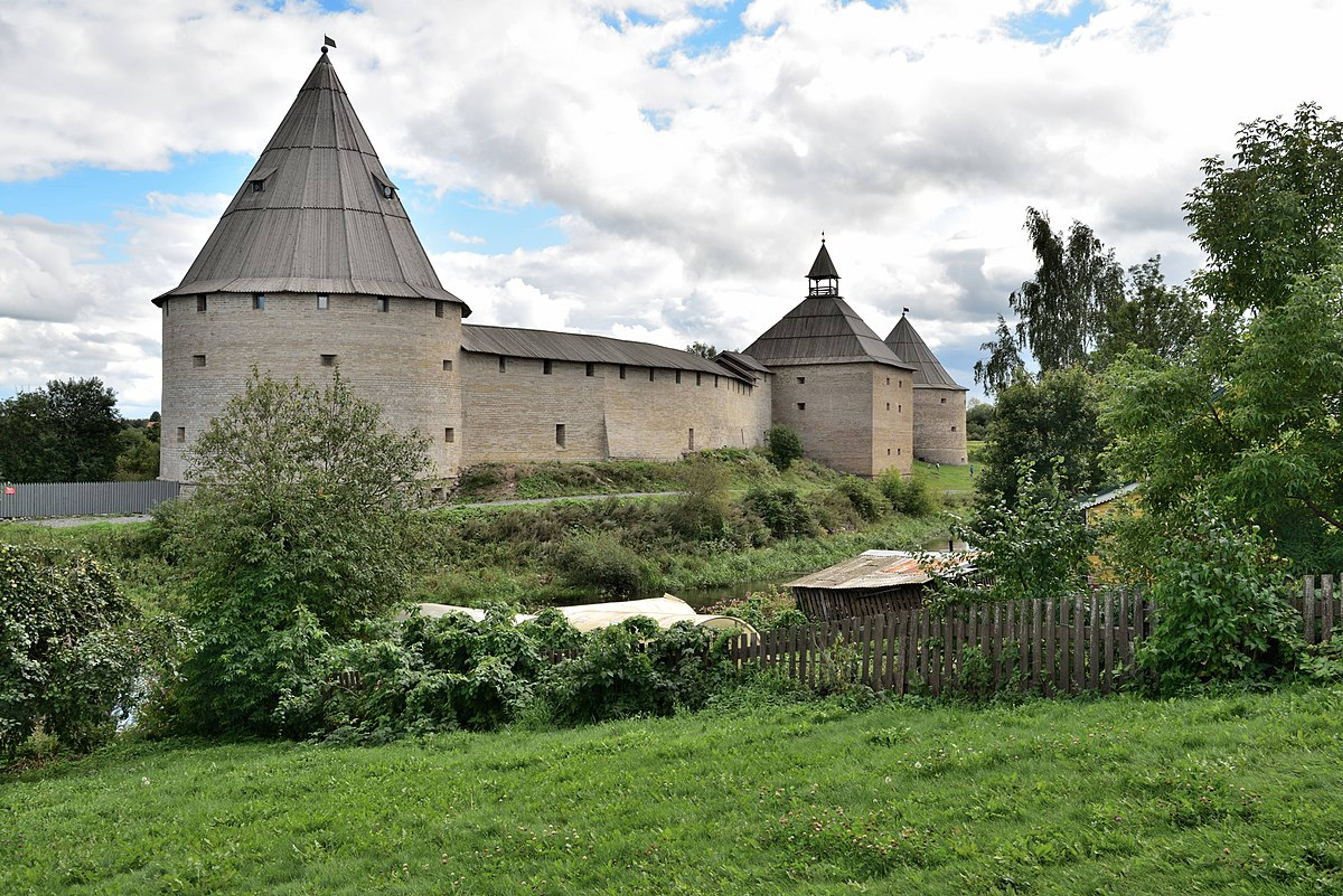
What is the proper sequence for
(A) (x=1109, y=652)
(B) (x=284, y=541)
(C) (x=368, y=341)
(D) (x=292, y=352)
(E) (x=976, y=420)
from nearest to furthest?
(A) (x=1109, y=652)
(B) (x=284, y=541)
(D) (x=292, y=352)
(C) (x=368, y=341)
(E) (x=976, y=420)

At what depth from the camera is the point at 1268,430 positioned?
8.84 m

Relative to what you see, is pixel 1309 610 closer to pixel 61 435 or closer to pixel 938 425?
pixel 61 435

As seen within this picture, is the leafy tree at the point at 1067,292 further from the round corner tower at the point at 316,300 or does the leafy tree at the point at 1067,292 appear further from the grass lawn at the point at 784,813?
the grass lawn at the point at 784,813

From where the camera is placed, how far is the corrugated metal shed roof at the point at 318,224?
28.2m

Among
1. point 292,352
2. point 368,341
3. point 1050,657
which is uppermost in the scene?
point 368,341

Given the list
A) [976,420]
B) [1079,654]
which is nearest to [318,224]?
[1079,654]

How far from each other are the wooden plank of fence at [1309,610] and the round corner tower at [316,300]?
25141 mm

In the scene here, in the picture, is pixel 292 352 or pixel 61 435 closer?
pixel 292 352

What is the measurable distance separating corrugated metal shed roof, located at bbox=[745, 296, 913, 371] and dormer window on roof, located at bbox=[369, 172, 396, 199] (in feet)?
71.8

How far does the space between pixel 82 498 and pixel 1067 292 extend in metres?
31.2

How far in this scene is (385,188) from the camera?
31219 millimetres

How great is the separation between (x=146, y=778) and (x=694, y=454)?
32057 mm

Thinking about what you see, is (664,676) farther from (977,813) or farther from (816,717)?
(977,813)

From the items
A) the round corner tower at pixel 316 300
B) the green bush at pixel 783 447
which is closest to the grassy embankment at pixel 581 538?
the round corner tower at pixel 316 300
